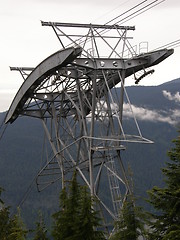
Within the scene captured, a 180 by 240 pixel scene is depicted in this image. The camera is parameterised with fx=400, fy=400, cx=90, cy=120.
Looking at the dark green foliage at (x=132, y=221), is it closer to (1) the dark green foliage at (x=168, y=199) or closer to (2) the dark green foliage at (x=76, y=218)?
(1) the dark green foliage at (x=168, y=199)

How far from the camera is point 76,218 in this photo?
1466 centimetres

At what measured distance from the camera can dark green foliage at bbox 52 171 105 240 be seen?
47.7 feet

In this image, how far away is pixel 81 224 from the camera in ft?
47.8

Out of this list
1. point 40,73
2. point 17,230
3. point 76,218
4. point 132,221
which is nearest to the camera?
point 76,218

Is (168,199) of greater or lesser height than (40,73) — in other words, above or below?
below

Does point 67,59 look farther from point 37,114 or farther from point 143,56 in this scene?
point 37,114

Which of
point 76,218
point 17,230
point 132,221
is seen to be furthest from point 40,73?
point 132,221

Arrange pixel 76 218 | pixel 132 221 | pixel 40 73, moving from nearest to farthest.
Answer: pixel 76 218
pixel 132 221
pixel 40 73

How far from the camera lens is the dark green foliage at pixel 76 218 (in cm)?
1453

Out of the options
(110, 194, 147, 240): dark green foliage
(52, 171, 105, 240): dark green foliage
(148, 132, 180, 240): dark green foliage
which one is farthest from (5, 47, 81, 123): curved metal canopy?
(110, 194, 147, 240): dark green foliage

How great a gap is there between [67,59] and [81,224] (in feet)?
32.3

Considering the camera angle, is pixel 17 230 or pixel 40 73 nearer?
pixel 17 230

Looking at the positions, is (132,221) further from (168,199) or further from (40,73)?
(40,73)

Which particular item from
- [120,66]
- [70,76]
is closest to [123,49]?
[120,66]
